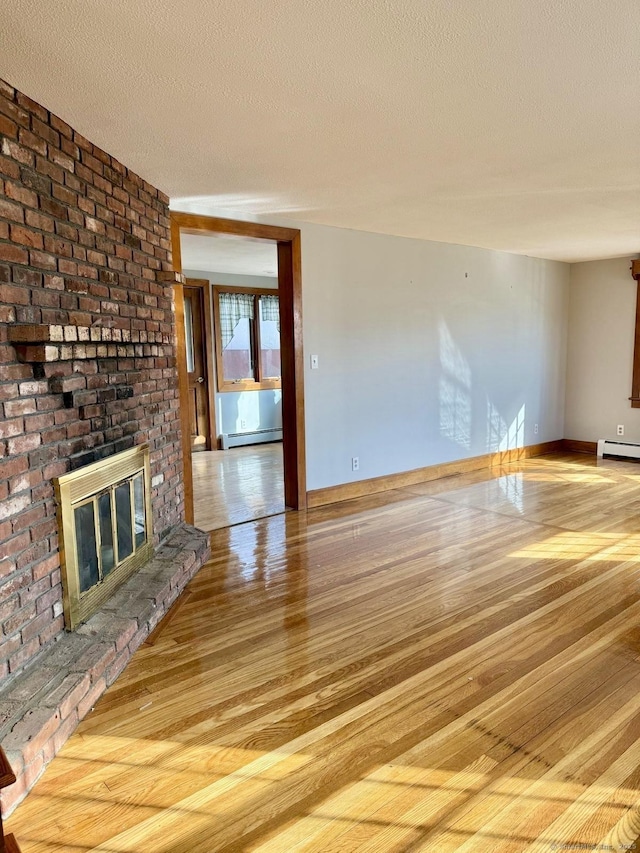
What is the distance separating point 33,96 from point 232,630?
231 cm

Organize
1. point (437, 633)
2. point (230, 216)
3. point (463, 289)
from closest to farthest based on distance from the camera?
1. point (437, 633)
2. point (230, 216)
3. point (463, 289)

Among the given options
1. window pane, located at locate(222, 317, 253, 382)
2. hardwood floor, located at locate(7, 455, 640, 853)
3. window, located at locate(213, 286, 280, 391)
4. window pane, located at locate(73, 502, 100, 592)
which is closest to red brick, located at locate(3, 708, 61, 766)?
hardwood floor, located at locate(7, 455, 640, 853)

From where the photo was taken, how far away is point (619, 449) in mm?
6336

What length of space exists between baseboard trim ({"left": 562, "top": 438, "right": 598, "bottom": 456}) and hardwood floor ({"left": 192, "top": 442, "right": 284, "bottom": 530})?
11.7 ft

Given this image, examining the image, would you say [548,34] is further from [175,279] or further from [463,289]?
[463,289]

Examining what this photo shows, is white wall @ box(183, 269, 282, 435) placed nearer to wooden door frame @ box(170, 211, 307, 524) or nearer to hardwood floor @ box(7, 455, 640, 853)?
wooden door frame @ box(170, 211, 307, 524)

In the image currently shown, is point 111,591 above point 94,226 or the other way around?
the other way around

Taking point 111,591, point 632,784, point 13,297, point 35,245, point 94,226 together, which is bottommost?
point 632,784

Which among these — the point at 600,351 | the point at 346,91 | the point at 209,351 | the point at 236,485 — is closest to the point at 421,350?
the point at 236,485

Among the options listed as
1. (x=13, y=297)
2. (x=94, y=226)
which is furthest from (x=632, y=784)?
(x=94, y=226)

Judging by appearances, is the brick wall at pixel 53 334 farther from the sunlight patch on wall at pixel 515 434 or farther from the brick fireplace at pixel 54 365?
the sunlight patch on wall at pixel 515 434

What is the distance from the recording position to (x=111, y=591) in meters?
2.56

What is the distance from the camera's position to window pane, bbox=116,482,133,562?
269 cm

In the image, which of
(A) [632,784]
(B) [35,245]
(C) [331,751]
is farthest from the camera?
(B) [35,245]
